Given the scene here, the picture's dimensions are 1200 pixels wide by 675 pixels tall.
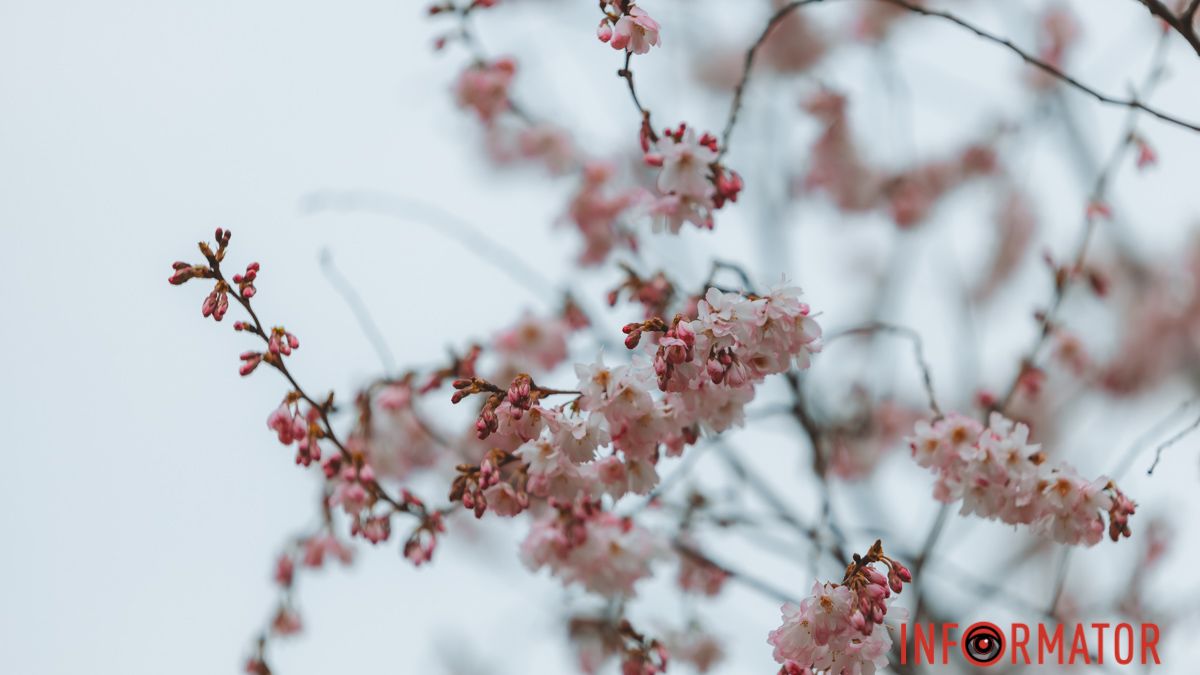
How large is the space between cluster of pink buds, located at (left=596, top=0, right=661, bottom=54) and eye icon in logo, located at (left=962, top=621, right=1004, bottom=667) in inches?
82.7

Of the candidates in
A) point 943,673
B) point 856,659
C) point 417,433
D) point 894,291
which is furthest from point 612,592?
point 894,291

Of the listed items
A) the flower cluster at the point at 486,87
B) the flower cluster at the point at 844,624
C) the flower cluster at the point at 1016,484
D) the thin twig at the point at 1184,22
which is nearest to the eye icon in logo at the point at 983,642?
the flower cluster at the point at 1016,484

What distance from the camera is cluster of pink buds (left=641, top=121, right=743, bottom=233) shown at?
2277mm

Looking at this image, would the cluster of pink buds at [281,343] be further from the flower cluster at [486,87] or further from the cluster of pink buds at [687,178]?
the flower cluster at [486,87]

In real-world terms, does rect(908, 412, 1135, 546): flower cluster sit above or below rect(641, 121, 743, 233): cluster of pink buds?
below

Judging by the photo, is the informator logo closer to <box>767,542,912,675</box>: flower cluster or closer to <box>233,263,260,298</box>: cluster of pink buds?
<box>767,542,912,675</box>: flower cluster

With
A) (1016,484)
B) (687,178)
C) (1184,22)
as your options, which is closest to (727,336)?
(687,178)

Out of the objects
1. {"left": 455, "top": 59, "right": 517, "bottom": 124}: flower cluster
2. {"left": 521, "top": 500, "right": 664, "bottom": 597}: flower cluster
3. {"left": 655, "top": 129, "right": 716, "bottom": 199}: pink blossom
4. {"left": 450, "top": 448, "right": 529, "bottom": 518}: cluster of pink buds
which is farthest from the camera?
{"left": 455, "top": 59, "right": 517, "bottom": 124}: flower cluster

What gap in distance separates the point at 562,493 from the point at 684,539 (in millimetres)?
1269

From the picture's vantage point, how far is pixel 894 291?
536cm

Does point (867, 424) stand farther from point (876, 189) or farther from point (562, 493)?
point (562, 493)

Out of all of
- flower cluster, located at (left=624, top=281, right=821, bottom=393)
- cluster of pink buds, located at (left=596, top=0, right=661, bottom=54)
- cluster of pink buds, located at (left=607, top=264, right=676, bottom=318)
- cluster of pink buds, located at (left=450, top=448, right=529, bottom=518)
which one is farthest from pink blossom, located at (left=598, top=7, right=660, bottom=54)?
cluster of pink buds, located at (left=450, top=448, right=529, bottom=518)

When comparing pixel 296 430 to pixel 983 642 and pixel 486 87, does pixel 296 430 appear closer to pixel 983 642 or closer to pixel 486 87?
pixel 486 87

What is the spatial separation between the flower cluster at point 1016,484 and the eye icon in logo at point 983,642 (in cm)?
104
